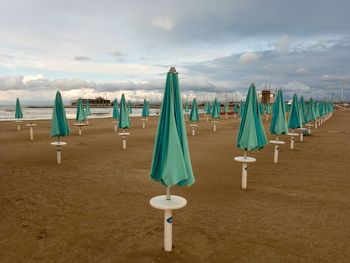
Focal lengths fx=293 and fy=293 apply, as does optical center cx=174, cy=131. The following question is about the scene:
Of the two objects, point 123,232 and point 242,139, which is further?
point 242,139

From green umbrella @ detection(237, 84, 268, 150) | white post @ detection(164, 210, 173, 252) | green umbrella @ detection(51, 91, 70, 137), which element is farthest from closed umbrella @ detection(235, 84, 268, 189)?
green umbrella @ detection(51, 91, 70, 137)

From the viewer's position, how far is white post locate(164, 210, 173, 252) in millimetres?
4421

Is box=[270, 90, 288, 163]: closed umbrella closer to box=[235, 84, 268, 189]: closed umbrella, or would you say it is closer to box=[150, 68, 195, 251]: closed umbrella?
box=[235, 84, 268, 189]: closed umbrella

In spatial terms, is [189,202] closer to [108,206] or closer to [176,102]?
[108,206]

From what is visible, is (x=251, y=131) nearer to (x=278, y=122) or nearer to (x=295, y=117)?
(x=278, y=122)

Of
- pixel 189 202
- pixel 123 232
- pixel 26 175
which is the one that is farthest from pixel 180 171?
pixel 26 175

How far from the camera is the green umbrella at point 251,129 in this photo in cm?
771

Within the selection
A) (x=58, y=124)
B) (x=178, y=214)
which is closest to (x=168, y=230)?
(x=178, y=214)

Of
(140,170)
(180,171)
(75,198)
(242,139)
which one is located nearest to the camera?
(180,171)

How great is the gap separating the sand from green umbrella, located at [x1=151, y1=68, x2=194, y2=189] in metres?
1.26

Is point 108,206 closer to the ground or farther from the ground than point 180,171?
closer to the ground

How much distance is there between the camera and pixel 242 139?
25.7 feet

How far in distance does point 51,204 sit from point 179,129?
407 cm

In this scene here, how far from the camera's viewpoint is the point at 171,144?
166 inches
